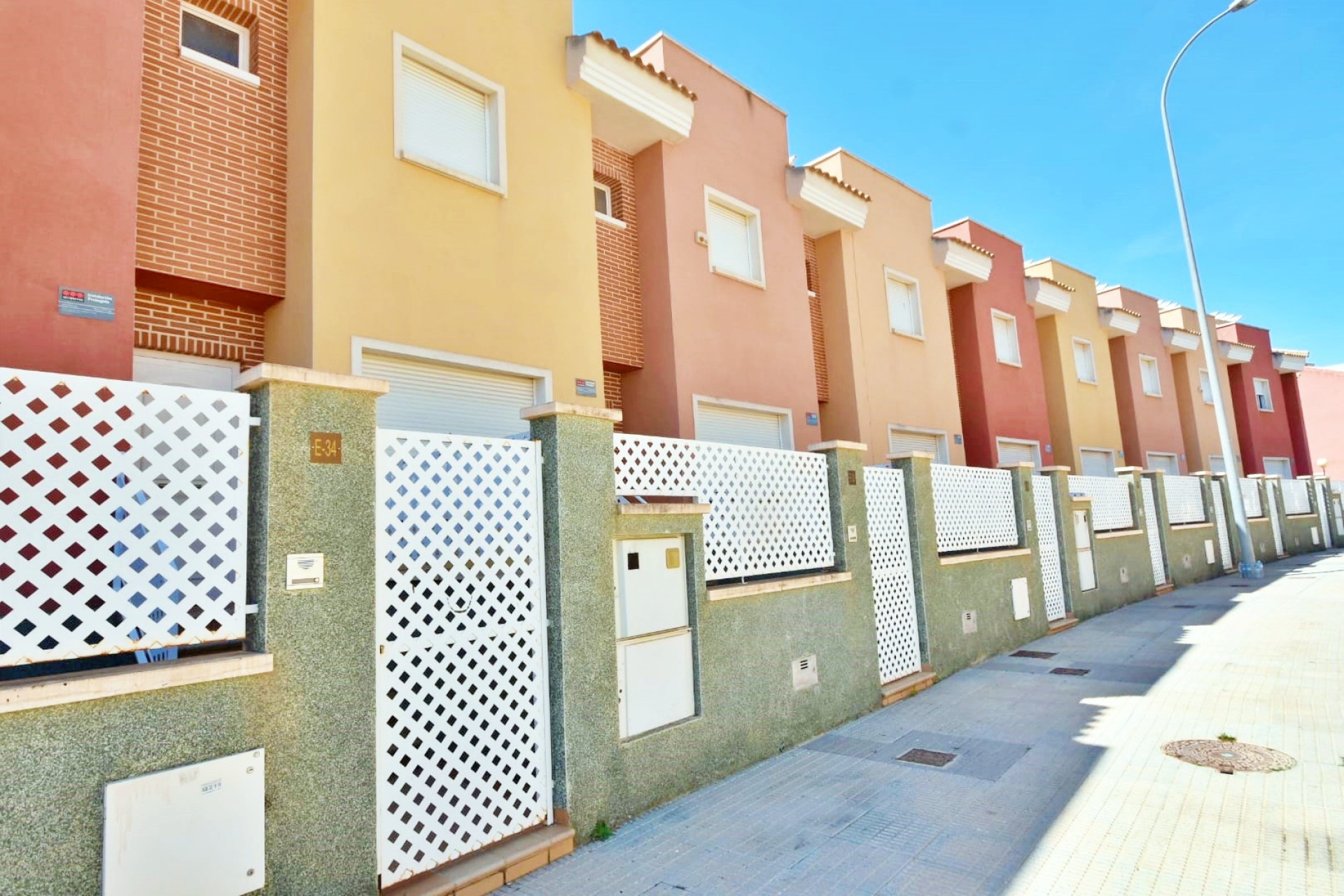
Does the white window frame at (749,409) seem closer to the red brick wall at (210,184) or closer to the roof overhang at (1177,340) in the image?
the red brick wall at (210,184)

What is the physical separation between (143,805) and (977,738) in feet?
18.4

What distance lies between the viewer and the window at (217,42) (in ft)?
18.9

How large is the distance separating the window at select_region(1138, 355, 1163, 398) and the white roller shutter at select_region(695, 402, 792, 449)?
15.9m

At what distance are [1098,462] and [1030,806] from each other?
1546cm

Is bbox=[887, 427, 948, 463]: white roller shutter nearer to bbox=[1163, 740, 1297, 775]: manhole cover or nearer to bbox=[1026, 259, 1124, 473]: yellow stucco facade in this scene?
bbox=[1026, 259, 1124, 473]: yellow stucco facade

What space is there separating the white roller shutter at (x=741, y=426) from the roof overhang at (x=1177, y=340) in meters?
17.8

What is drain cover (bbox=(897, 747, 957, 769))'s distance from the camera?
542 cm

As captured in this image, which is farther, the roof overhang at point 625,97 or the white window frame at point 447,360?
the roof overhang at point 625,97

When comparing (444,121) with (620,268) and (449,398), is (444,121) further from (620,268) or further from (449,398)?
(620,268)

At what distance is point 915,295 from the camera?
43.0 feet

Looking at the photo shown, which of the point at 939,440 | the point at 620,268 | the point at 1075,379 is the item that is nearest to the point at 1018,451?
the point at 939,440

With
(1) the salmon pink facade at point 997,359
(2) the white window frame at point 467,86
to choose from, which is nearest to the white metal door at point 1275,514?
(1) the salmon pink facade at point 997,359

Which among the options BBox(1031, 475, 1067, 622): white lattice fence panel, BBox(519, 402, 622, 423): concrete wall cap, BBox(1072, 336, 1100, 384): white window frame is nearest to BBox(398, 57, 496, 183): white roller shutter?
BBox(519, 402, 622, 423): concrete wall cap

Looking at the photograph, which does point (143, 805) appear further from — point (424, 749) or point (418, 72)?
point (418, 72)
